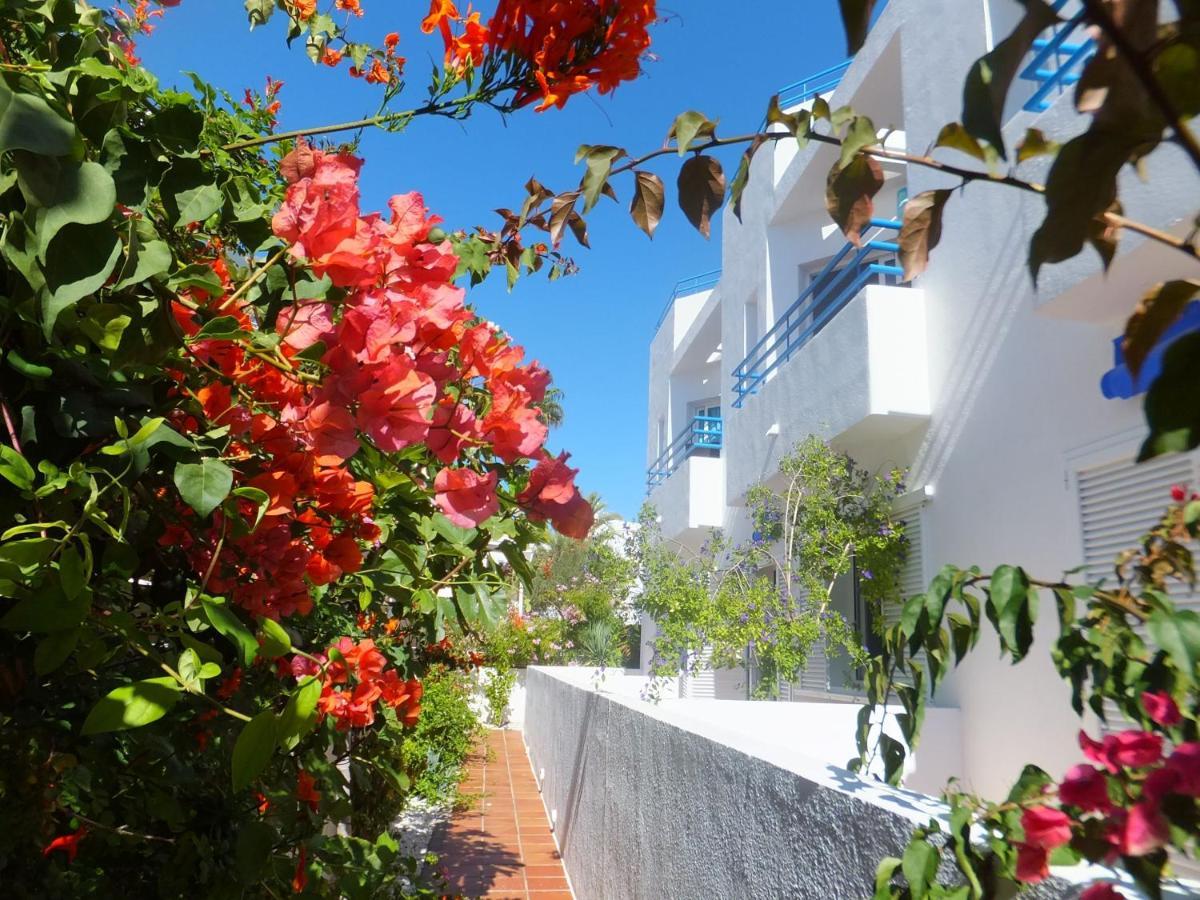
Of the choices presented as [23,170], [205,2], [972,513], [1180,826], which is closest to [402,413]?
[23,170]

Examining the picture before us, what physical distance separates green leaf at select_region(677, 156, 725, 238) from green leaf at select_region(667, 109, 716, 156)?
34 millimetres

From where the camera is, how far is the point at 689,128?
3.04 feet

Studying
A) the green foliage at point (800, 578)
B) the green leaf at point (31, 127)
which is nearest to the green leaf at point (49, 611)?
the green leaf at point (31, 127)

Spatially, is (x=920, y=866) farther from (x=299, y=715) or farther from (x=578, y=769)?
(x=578, y=769)

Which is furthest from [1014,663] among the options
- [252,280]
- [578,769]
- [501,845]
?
[501,845]

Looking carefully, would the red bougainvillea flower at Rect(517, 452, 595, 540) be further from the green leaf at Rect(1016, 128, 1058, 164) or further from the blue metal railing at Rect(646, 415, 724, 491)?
the blue metal railing at Rect(646, 415, 724, 491)

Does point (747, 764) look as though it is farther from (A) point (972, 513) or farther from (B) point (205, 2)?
(A) point (972, 513)

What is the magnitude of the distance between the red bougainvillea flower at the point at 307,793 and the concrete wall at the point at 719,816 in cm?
95

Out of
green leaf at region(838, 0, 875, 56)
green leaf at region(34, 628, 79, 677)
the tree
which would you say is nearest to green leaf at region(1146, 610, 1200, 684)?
the tree

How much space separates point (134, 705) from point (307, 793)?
90 cm

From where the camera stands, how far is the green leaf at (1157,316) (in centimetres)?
41

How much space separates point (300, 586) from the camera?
41.2 inches

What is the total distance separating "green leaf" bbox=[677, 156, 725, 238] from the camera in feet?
3.22

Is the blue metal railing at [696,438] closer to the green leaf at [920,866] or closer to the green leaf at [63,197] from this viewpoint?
the green leaf at [920,866]
